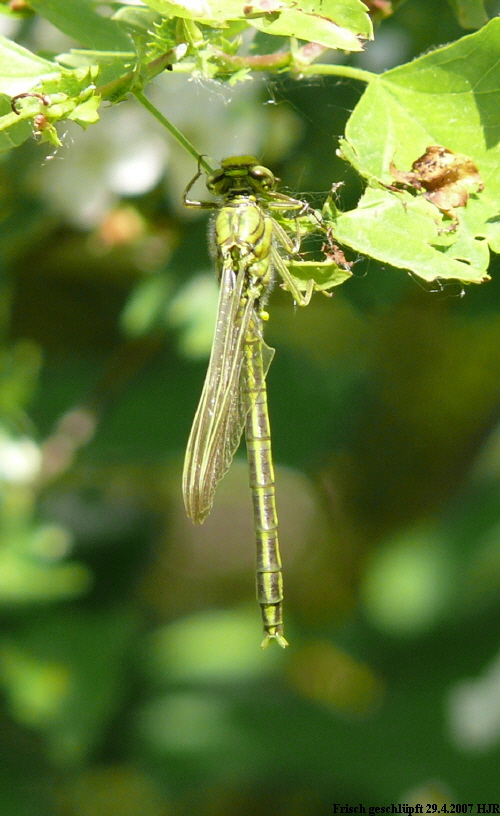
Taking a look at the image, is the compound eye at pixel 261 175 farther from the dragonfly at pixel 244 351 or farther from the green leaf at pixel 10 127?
the green leaf at pixel 10 127

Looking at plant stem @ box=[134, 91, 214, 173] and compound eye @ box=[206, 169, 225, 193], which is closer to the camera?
plant stem @ box=[134, 91, 214, 173]

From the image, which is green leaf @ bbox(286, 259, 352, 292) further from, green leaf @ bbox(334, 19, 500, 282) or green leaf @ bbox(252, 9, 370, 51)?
green leaf @ bbox(252, 9, 370, 51)

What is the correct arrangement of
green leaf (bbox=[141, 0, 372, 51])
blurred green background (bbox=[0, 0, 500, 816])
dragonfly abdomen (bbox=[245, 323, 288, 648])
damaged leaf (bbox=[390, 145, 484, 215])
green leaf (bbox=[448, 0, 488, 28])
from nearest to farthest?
green leaf (bbox=[141, 0, 372, 51])
damaged leaf (bbox=[390, 145, 484, 215])
green leaf (bbox=[448, 0, 488, 28])
dragonfly abdomen (bbox=[245, 323, 288, 648])
blurred green background (bbox=[0, 0, 500, 816])

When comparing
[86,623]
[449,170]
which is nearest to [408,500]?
[86,623]

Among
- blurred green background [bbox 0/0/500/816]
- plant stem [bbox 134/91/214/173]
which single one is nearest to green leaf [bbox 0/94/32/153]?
plant stem [bbox 134/91/214/173]

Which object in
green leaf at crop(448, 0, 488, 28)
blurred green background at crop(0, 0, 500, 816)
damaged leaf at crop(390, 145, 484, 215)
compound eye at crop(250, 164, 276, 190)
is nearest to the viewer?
damaged leaf at crop(390, 145, 484, 215)

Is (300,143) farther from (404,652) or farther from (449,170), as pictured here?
(404,652)

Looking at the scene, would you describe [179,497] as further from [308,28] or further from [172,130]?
[308,28]

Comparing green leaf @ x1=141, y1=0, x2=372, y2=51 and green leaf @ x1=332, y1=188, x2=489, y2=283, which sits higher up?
green leaf @ x1=141, y1=0, x2=372, y2=51
